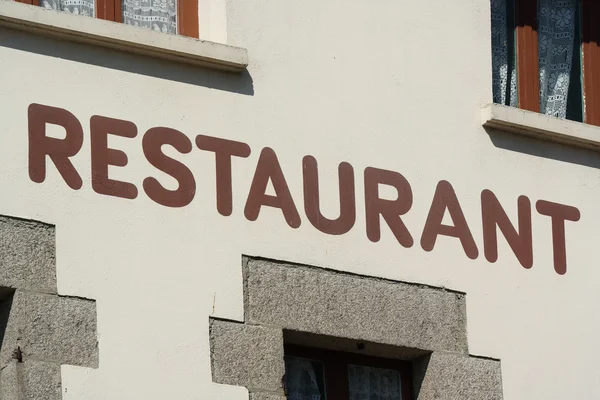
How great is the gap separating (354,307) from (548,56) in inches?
96.9

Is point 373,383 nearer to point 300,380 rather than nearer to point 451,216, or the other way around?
point 300,380

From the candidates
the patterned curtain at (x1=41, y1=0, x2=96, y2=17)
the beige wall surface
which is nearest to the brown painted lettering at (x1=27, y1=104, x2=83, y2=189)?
the beige wall surface

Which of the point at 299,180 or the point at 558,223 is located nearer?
the point at 299,180

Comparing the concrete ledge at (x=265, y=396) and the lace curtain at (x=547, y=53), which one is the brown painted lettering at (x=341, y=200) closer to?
the concrete ledge at (x=265, y=396)

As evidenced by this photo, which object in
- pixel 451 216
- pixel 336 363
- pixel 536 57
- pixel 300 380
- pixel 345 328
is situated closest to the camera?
pixel 345 328

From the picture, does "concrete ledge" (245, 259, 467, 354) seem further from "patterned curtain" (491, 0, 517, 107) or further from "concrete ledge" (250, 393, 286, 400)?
"patterned curtain" (491, 0, 517, 107)

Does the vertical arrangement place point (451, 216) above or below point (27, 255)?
above

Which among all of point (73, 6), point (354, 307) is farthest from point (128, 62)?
point (354, 307)

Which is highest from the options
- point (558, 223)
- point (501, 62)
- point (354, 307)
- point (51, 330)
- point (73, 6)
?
point (501, 62)

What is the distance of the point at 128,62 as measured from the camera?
9.97 m

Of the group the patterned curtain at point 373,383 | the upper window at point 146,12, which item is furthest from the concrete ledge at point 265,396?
the upper window at point 146,12

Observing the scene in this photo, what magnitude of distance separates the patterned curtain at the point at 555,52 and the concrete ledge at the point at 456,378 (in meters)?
1.90

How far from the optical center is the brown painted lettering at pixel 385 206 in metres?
10.4

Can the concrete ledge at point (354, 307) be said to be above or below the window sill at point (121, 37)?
below
